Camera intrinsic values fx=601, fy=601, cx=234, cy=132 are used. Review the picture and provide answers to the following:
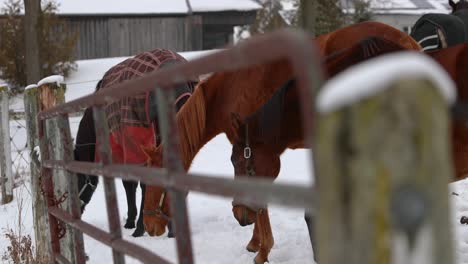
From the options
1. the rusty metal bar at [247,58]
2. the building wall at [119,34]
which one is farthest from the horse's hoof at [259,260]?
the building wall at [119,34]

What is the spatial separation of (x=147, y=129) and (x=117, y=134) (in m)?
0.39

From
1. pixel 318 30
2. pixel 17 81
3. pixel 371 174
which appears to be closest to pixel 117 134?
pixel 371 174

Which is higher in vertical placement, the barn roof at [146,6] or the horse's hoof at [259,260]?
the barn roof at [146,6]

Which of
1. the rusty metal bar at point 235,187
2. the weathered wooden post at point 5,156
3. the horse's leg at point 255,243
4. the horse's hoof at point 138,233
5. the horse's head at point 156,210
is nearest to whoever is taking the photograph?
the rusty metal bar at point 235,187

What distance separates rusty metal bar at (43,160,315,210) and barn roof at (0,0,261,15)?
21824 mm

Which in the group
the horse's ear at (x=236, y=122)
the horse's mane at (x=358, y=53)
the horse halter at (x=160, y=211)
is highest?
the horse's mane at (x=358, y=53)

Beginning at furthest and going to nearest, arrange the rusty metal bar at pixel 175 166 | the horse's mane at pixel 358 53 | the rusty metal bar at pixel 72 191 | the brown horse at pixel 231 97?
1. the brown horse at pixel 231 97
2. the horse's mane at pixel 358 53
3. the rusty metal bar at pixel 72 191
4. the rusty metal bar at pixel 175 166

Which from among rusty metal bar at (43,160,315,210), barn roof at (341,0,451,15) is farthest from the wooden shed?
rusty metal bar at (43,160,315,210)

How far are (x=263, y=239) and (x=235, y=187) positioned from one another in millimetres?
3158

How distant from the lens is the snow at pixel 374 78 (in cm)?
86

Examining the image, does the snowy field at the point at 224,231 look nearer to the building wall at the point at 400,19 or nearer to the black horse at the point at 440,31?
the black horse at the point at 440,31

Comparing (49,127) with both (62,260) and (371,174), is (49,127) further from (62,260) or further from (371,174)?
(371,174)

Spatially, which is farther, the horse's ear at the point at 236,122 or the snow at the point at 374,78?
the horse's ear at the point at 236,122

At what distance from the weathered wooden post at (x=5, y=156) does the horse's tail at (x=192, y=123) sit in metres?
4.10
